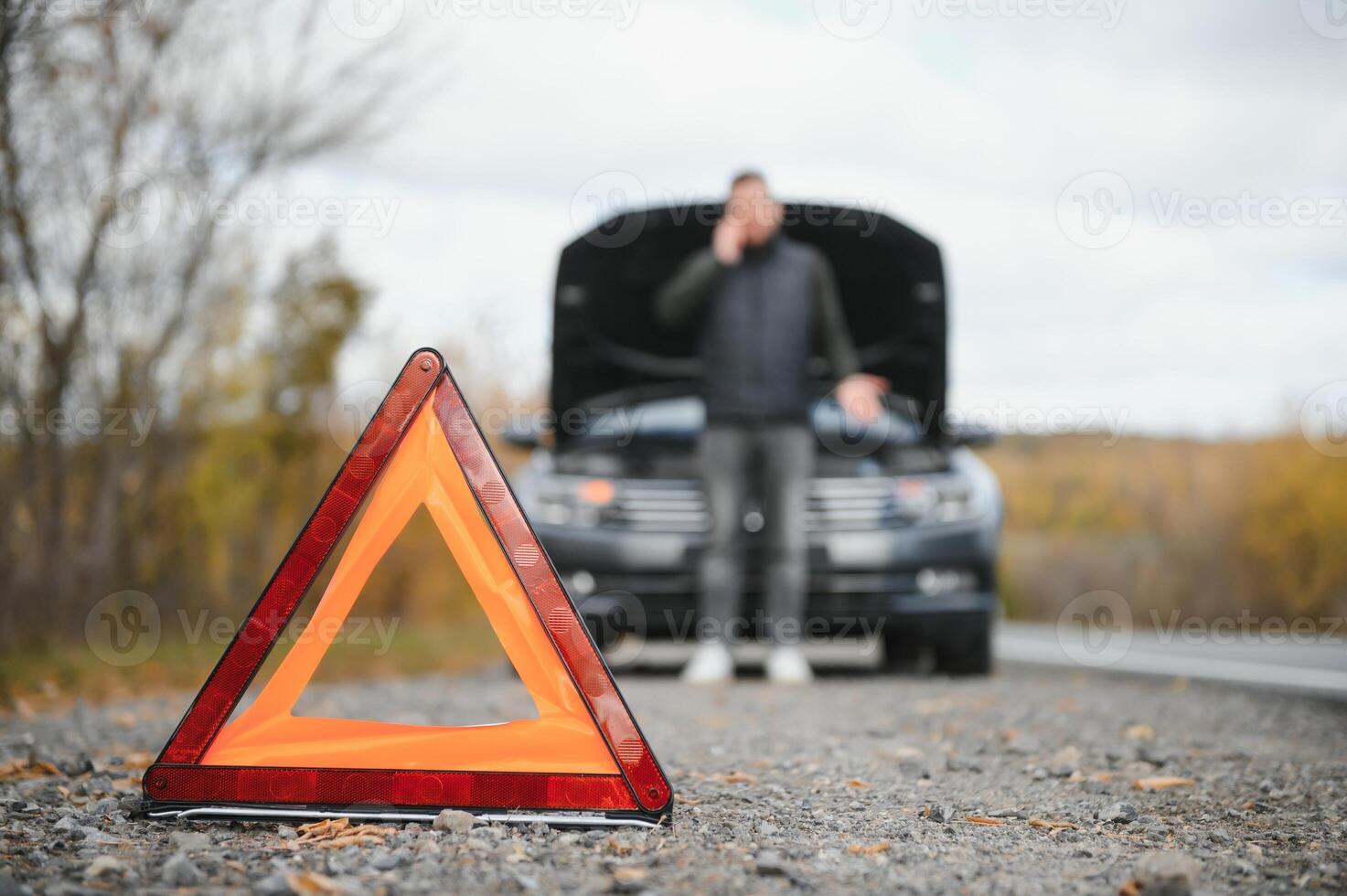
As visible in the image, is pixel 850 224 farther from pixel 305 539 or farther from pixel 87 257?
pixel 87 257

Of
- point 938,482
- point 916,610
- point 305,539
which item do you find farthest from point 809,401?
point 305,539

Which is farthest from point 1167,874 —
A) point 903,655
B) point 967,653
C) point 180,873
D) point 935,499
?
point 903,655

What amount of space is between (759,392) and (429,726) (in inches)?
145

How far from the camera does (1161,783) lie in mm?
2998

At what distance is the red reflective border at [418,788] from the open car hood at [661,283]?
3747mm

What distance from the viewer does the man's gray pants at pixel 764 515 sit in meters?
5.68

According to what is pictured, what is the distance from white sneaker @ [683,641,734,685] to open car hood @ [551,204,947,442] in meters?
1.39

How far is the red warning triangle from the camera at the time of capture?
238 centimetres

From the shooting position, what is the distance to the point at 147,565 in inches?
411

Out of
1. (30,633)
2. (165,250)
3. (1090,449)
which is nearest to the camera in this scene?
(30,633)

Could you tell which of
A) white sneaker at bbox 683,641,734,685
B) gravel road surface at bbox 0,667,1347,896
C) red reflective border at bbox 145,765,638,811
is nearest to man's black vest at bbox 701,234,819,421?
white sneaker at bbox 683,641,734,685

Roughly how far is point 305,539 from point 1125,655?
6.86 meters

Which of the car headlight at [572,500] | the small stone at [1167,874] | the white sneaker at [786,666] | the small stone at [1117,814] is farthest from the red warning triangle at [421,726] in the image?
the white sneaker at [786,666]

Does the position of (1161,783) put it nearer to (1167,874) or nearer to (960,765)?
(960,765)
